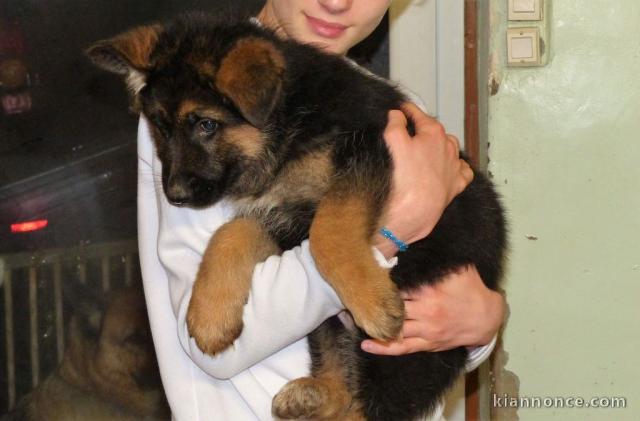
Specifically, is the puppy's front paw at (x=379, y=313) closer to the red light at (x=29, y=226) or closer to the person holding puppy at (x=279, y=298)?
the person holding puppy at (x=279, y=298)

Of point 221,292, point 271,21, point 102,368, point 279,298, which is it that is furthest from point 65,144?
point 279,298

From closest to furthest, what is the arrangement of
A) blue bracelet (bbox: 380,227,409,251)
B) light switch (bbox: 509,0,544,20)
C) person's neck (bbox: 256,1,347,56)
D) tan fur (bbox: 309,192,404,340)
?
1. tan fur (bbox: 309,192,404,340)
2. blue bracelet (bbox: 380,227,409,251)
3. person's neck (bbox: 256,1,347,56)
4. light switch (bbox: 509,0,544,20)

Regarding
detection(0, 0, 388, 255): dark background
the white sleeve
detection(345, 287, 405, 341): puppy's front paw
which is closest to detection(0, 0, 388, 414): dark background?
detection(0, 0, 388, 255): dark background

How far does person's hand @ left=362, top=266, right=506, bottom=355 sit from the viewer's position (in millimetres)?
1914

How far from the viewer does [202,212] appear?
2010 mm

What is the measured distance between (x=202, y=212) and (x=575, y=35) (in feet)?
5.52

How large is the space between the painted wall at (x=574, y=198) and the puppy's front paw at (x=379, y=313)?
139 cm

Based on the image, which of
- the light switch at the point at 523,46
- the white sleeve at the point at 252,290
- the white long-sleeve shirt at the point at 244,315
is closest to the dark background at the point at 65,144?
the light switch at the point at 523,46

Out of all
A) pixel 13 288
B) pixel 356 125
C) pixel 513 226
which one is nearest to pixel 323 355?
pixel 356 125

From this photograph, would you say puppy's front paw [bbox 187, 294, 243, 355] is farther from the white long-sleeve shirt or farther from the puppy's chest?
the puppy's chest

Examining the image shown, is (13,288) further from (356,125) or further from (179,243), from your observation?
(356,125)

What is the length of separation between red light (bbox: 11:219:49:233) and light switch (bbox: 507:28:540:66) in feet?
6.29

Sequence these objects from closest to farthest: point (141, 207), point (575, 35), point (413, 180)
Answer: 1. point (413, 180)
2. point (141, 207)
3. point (575, 35)

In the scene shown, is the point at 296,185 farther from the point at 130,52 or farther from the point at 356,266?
the point at 130,52
